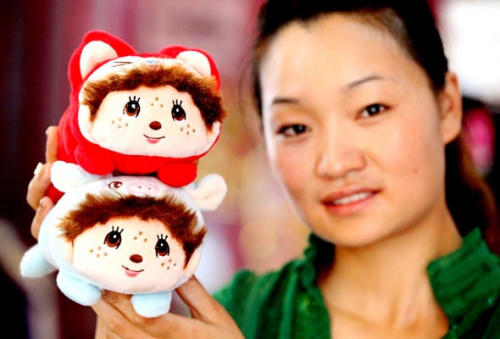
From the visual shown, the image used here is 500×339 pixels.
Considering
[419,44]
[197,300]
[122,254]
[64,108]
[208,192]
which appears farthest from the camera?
[64,108]

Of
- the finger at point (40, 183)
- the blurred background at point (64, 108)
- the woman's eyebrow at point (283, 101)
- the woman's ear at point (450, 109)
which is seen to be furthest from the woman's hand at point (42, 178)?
the blurred background at point (64, 108)

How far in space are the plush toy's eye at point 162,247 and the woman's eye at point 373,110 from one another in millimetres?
544

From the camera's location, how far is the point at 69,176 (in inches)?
27.7

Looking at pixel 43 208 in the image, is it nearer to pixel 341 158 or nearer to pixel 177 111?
pixel 177 111

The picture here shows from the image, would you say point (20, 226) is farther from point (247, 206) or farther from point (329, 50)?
point (329, 50)

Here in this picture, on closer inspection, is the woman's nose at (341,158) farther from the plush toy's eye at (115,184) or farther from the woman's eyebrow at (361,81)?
the plush toy's eye at (115,184)

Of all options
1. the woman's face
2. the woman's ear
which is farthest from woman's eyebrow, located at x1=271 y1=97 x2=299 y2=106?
the woman's ear

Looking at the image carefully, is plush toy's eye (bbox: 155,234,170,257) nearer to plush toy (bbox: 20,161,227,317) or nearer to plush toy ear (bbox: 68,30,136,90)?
plush toy (bbox: 20,161,227,317)

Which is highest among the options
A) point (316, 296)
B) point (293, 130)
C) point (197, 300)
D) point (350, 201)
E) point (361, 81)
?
point (361, 81)

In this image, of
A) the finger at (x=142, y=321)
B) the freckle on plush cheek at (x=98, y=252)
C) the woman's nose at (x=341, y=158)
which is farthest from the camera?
the woman's nose at (x=341, y=158)

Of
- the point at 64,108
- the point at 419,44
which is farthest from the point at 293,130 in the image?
the point at 64,108

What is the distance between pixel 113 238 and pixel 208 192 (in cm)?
15

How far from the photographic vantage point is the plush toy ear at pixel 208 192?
0.75m

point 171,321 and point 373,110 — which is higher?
point 373,110
